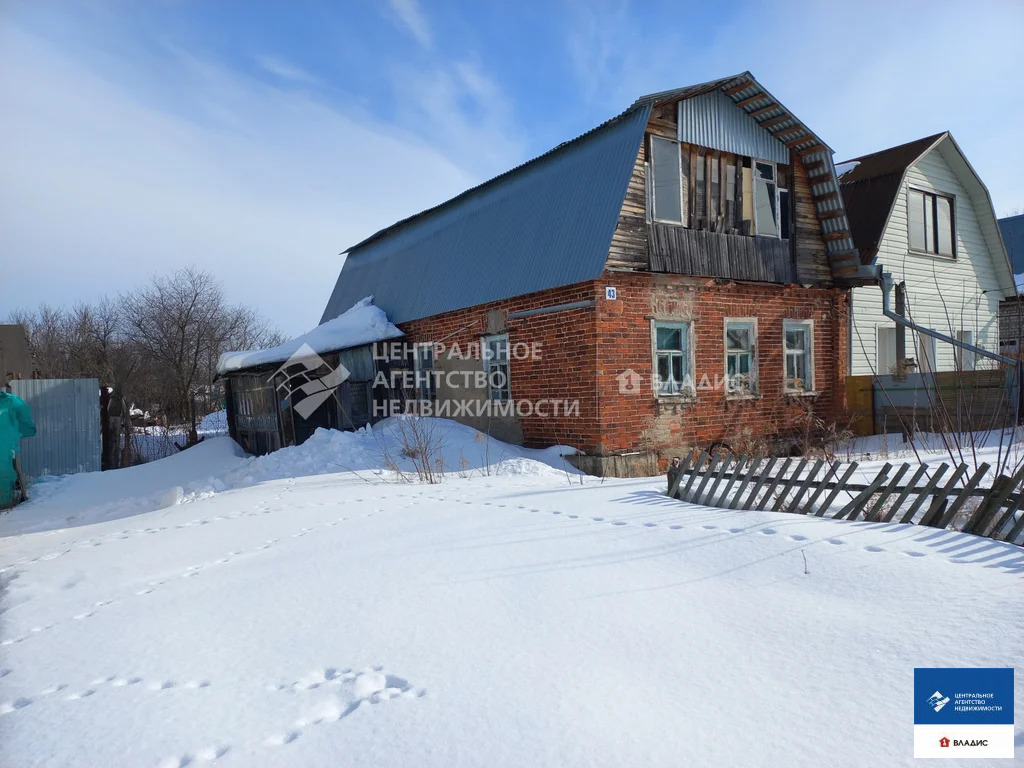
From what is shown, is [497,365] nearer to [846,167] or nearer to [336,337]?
[336,337]

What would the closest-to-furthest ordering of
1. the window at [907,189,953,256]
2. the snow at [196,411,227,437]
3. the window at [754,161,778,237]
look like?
the window at [754,161,778,237] < the window at [907,189,953,256] < the snow at [196,411,227,437]

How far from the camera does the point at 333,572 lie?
482 centimetres

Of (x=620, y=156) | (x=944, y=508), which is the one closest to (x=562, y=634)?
(x=944, y=508)

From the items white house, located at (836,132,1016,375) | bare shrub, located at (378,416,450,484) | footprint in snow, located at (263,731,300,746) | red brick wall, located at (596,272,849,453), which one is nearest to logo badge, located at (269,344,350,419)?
bare shrub, located at (378,416,450,484)

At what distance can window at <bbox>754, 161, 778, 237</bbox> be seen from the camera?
12062 mm

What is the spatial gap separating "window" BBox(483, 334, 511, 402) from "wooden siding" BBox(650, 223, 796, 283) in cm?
324

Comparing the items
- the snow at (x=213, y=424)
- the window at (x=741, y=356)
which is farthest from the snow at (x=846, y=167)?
the snow at (x=213, y=424)

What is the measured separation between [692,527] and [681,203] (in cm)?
715

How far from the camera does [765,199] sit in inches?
480

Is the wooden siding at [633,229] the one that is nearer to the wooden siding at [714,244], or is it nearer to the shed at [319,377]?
the wooden siding at [714,244]

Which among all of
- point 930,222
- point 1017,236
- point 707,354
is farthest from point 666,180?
point 1017,236

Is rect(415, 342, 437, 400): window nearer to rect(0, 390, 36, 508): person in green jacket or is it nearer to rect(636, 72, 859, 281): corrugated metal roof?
rect(636, 72, 859, 281): corrugated metal roof

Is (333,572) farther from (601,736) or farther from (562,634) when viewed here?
(601,736)

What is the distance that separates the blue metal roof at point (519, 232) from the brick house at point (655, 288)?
41 millimetres
